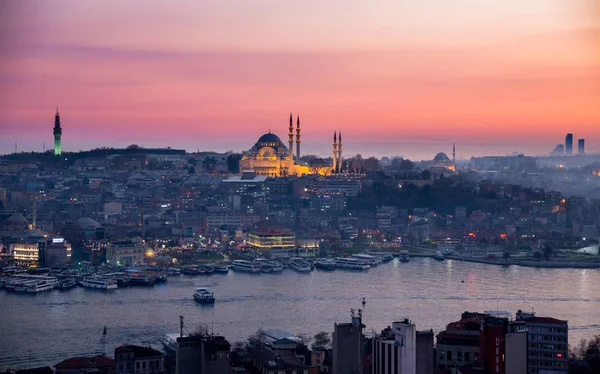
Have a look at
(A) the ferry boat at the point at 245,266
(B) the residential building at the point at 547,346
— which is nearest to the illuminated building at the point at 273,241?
(A) the ferry boat at the point at 245,266

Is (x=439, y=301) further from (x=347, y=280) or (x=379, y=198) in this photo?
(x=379, y=198)

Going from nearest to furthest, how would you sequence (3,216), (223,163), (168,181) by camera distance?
(3,216) < (168,181) < (223,163)

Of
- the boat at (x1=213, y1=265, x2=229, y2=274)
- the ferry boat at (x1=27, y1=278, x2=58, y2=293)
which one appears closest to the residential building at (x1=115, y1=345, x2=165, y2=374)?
the ferry boat at (x1=27, y1=278, x2=58, y2=293)

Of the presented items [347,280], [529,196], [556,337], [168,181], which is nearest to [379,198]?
[529,196]

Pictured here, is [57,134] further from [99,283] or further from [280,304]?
[280,304]

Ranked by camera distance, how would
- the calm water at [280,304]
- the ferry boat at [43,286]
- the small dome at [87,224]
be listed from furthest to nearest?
the small dome at [87,224]
the ferry boat at [43,286]
the calm water at [280,304]

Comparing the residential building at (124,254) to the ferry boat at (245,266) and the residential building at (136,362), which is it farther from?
the residential building at (136,362)
